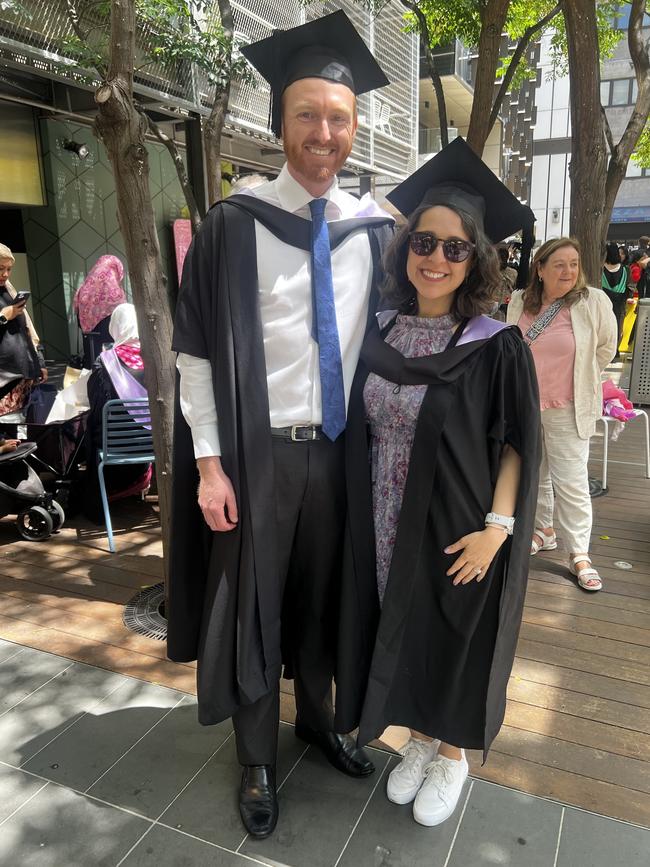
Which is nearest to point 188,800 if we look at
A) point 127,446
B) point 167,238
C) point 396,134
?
point 127,446

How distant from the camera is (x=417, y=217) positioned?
199 cm

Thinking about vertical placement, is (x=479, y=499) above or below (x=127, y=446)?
above

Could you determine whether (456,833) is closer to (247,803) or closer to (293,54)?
(247,803)

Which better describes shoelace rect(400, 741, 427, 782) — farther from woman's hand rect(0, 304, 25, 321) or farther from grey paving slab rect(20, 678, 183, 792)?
woman's hand rect(0, 304, 25, 321)

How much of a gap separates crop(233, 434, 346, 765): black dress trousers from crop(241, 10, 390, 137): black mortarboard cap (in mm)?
1070

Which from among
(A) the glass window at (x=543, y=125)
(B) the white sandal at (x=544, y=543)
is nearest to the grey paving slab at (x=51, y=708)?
(B) the white sandal at (x=544, y=543)

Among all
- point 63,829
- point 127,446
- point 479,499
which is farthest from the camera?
point 127,446

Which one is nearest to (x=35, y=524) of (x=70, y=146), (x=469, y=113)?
(x=70, y=146)

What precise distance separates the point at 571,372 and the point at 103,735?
2.96 meters

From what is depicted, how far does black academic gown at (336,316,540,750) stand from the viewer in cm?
192

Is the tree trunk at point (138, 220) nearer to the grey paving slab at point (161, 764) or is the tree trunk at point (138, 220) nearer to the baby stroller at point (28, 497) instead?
the grey paving slab at point (161, 764)

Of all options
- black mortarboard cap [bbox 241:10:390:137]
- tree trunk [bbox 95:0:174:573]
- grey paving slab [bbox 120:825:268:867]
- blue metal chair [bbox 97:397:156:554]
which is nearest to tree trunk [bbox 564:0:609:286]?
blue metal chair [bbox 97:397:156:554]

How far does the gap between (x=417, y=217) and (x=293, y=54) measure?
61 centimetres

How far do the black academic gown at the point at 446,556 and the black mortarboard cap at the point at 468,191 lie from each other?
0.34 meters
